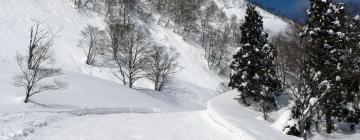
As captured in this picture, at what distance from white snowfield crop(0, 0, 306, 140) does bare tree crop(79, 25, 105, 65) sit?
3.75ft

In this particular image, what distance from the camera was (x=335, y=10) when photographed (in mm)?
32531

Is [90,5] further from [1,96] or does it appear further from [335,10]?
[335,10]

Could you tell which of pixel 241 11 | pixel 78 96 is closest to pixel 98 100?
pixel 78 96

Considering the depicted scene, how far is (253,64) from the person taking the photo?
40.5 metres

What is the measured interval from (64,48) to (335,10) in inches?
1576

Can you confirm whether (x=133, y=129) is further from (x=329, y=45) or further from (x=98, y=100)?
(x=98, y=100)

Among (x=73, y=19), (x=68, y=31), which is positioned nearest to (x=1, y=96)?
(x=68, y=31)

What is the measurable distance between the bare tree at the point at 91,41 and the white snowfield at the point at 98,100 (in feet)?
3.75

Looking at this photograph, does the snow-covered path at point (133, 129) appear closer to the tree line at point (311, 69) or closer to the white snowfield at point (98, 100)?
the white snowfield at point (98, 100)

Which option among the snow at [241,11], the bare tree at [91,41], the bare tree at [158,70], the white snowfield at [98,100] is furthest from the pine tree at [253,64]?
the snow at [241,11]

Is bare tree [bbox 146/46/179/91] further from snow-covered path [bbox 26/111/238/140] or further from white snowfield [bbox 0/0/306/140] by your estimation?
snow-covered path [bbox 26/111/238/140]

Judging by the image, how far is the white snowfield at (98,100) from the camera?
1945 cm

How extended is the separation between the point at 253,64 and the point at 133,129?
22.0 m

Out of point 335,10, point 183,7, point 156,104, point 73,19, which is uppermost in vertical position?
point 183,7
